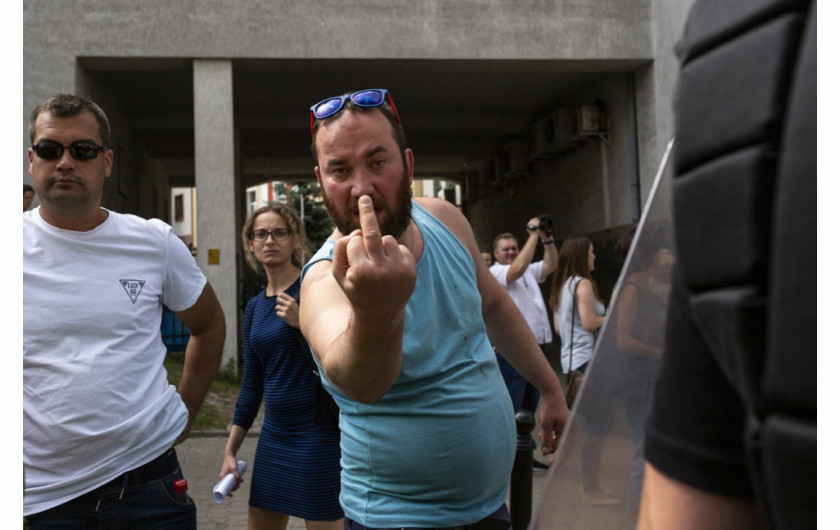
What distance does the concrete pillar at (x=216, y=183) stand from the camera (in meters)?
12.5

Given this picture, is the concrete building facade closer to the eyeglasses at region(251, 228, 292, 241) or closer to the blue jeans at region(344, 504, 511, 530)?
the eyeglasses at region(251, 228, 292, 241)

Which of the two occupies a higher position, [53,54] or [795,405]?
[53,54]

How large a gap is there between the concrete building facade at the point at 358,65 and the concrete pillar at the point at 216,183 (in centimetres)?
2

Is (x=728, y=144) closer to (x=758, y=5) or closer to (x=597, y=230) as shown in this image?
(x=758, y=5)

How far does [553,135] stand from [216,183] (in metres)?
7.63

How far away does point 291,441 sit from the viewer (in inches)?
166

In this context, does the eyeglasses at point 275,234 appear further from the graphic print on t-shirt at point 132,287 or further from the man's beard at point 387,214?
the man's beard at point 387,214

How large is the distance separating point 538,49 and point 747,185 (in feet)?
42.1

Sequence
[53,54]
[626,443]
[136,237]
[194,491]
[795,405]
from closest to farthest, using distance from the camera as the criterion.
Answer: [795,405]
[626,443]
[136,237]
[194,491]
[53,54]

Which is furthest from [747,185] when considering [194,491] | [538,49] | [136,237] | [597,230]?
[597,230]

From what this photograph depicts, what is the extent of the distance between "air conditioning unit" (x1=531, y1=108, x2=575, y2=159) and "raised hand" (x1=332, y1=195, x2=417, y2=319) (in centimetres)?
1505

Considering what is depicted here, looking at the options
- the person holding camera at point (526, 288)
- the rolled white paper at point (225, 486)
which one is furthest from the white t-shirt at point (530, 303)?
the rolled white paper at point (225, 486)

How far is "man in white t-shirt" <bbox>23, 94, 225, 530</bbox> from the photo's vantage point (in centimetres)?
285

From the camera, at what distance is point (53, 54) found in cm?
1213
